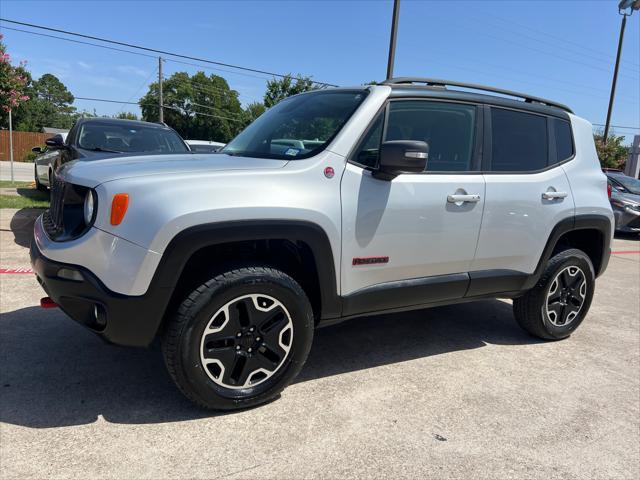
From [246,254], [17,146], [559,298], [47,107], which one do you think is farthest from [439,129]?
[47,107]

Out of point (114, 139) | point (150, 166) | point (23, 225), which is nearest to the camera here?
point (150, 166)

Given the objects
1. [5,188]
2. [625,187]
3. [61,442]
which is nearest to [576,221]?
[61,442]

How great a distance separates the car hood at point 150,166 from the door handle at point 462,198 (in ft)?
3.83

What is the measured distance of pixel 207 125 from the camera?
6988cm

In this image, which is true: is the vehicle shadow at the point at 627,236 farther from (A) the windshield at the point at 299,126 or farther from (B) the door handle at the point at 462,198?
(A) the windshield at the point at 299,126

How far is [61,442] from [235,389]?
878 mm

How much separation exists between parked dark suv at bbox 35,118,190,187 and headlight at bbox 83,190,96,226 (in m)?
4.08

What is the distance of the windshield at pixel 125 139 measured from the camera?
673 centimetres

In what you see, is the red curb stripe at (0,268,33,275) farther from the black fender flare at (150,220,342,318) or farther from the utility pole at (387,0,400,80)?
the utility pole at (387,0,400,80)

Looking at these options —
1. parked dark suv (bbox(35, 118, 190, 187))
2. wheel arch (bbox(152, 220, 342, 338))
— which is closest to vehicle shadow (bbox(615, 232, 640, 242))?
parked dark suv (bbox(35, 118, 190, 187))

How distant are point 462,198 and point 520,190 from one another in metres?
0.62

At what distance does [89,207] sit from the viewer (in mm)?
2566

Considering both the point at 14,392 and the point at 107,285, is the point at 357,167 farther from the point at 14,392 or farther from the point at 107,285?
the point at 14,392

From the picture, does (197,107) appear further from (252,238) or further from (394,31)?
(252,238)
